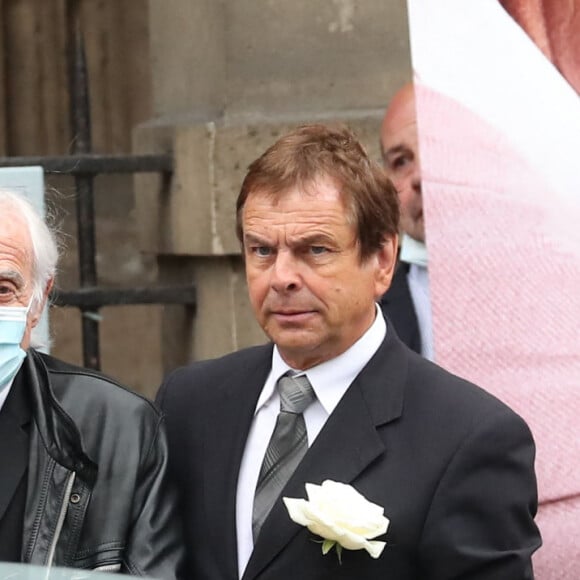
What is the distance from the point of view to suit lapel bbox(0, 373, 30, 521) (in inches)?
128

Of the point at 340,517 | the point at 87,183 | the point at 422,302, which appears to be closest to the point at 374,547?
the point at 340,517

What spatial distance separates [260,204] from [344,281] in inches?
8.3

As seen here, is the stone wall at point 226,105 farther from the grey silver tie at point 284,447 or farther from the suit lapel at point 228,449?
the grey silver tie at point 284,447

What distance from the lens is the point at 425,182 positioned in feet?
12.8

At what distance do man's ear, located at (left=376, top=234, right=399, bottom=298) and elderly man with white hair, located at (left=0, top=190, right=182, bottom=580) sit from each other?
1.70 ft

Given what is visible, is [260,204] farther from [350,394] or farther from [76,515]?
[76,515]

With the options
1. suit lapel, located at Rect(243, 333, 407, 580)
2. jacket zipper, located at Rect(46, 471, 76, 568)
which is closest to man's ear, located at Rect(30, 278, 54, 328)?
jacket zipper, located at Rect(46, 471, 76, 568)

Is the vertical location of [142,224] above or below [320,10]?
below

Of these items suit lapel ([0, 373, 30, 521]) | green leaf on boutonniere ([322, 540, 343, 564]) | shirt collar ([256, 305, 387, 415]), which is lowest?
green leaf on boutonniere ([322, 540, 343, 564])

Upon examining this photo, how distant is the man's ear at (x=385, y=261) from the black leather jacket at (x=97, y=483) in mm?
518

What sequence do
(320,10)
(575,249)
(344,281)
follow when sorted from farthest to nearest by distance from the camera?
(320,10), (575,249), (344,281)

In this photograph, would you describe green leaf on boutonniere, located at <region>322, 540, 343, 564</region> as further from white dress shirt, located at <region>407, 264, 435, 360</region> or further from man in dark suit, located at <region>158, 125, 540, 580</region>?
white dress shirt, located at <region>407, 264, 435, 360</region>

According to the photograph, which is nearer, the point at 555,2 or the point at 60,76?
the point at 555,2

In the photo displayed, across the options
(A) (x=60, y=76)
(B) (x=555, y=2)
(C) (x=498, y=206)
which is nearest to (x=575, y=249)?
(C) (x=498, y=206)
